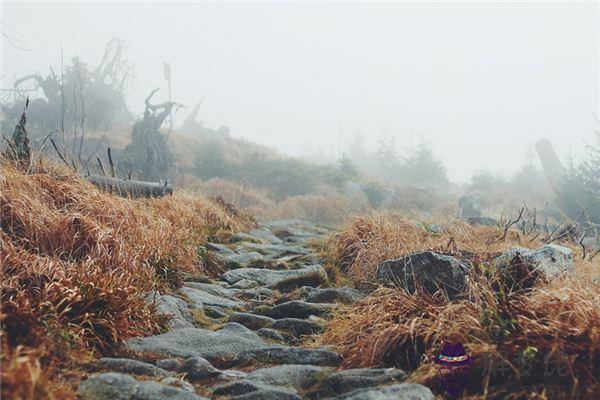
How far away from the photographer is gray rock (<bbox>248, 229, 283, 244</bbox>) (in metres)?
10.2

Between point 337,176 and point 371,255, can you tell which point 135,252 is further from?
point 337,176

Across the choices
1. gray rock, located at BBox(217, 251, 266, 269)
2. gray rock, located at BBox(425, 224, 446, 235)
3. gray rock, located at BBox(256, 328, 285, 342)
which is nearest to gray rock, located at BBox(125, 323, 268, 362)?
gray rock, located at BBox(256, 328, 285, 342)

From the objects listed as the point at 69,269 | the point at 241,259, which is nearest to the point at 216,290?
the point at 241,259

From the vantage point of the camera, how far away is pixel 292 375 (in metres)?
3.10

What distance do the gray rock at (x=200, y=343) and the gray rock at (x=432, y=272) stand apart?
134 centimetres

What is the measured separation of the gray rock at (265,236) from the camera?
10.2m

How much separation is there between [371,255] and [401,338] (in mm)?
3092

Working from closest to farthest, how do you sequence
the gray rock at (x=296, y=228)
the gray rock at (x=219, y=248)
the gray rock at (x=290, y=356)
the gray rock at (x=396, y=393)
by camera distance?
the gray rock at (x=396, y=393) < the gray rock at (x=290, y=356) < the gray rock at (x=219, y=248) < the gray rock at (x=296, y=228)

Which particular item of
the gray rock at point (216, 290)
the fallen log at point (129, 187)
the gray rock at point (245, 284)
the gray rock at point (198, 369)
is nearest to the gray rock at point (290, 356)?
the gray rock at point (198, 369)

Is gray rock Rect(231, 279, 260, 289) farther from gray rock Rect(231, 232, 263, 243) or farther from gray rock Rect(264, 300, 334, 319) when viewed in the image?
gray rock Rect(231, 232, 263, 243)

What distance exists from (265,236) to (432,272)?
620cm

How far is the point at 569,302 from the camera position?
3123 millimetres

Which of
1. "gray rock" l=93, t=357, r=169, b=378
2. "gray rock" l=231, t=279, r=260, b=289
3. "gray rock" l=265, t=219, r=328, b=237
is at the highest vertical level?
"gray rock" l=265, t=219, r=328, b=237

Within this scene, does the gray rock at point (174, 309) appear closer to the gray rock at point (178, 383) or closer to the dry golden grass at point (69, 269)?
the dry golden grass at point (69, 269)
